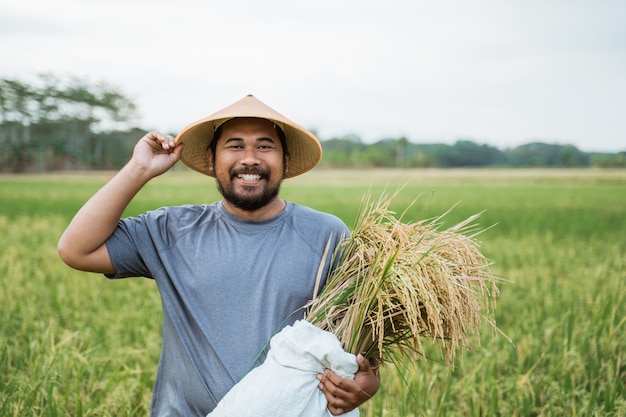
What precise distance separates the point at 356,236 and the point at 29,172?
62.8 m

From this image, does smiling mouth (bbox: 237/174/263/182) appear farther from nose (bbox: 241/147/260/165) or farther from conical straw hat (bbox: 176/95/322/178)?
conical straw hat (bbox: 176/95/322/178)

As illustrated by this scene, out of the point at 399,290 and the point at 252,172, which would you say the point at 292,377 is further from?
the point at 252,172

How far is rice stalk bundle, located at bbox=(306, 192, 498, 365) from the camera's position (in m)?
1.78

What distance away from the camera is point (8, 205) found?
16.5 meters

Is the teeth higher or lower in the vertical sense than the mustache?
lower

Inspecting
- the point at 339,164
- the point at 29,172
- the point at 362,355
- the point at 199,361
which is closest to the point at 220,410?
the point at 199,361

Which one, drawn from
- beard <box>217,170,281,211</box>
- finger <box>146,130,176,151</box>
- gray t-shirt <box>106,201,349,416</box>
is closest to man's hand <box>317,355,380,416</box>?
gray t-shirt <box>106,201,349,416</box>

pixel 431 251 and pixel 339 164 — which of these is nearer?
pixel 431 251

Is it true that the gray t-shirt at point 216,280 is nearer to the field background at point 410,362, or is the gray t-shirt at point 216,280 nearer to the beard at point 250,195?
the beard at point 250,195

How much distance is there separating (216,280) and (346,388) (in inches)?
21.6

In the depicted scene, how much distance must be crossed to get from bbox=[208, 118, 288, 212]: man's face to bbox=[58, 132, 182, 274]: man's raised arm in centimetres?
21

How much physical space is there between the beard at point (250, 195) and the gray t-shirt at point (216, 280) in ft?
0.24

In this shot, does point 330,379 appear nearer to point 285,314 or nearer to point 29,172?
point 285,314

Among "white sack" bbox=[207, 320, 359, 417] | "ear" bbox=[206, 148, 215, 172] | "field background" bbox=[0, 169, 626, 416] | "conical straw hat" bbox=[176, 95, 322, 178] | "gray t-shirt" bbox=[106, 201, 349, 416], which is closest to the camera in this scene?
"white sack" bbox=[207, 320, 359, 417]
